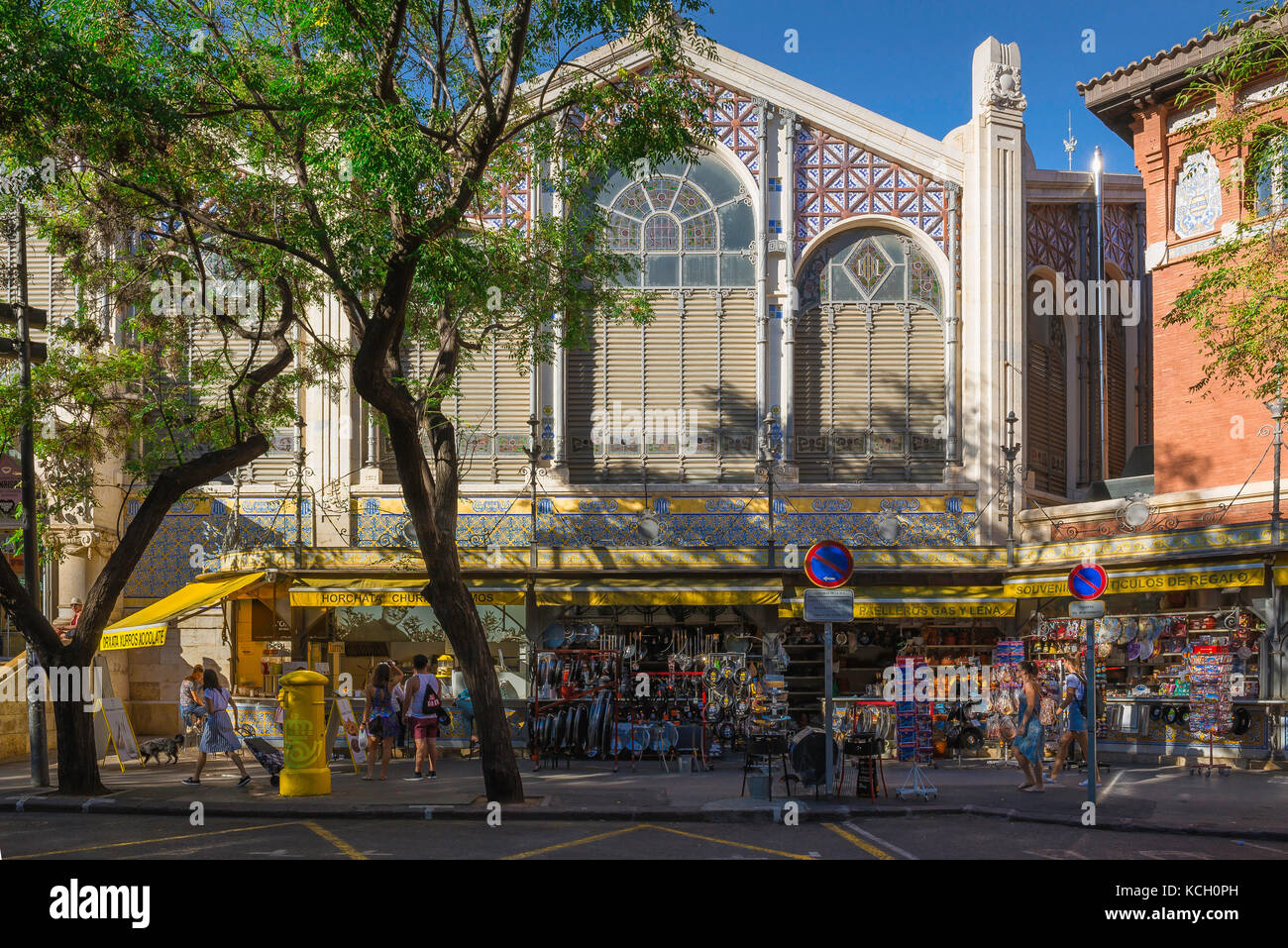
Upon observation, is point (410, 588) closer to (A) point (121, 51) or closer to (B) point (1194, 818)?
(A) point (121, 51)

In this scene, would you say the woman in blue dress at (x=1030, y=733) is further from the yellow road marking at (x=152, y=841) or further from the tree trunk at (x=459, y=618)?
the yellow road marking at (x=152, y=841)

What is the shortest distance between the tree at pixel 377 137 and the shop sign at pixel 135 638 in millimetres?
5806

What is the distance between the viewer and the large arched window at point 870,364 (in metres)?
22.4

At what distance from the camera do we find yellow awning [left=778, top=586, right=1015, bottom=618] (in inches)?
800

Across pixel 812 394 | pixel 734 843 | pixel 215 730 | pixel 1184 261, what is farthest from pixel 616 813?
pixel 1184 261

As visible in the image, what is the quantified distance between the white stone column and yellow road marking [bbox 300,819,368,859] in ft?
42.8

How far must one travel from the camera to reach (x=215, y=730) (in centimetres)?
1553

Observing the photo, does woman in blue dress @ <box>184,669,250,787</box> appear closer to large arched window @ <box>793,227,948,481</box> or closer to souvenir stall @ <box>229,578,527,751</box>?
souvenir stall @ <box>229,578,527,751</box>

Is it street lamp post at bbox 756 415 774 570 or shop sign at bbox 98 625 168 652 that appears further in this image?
street lamp post at bbox 756 415 774 570

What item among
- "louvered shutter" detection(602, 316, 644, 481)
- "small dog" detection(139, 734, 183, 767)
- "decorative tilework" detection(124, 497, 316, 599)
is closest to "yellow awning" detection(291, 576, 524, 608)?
"decorative tilework" detection(124, 497, 316, 599)

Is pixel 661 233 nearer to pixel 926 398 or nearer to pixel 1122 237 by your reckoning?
pixel 926 398

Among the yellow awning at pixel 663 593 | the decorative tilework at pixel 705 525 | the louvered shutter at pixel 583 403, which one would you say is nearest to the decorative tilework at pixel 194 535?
the decorative tilework at pixel 705 525

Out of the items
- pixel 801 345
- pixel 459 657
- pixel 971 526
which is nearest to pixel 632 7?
pixel 459 657

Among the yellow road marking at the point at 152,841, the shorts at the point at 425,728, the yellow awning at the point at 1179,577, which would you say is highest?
the yellow awning at the point at 1179,577
